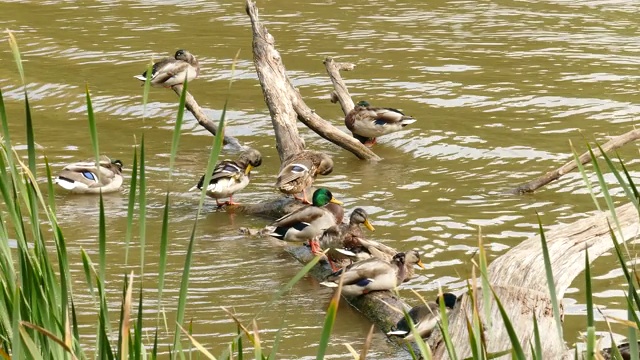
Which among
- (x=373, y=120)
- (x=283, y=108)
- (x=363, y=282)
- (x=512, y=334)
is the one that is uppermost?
(x=512, y=334)

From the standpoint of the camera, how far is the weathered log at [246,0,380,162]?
34.7 feet

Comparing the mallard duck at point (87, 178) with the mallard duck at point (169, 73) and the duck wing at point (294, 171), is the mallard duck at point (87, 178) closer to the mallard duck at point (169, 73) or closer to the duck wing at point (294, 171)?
the duck wing at point (294, 171)

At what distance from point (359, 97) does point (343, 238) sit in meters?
5.34

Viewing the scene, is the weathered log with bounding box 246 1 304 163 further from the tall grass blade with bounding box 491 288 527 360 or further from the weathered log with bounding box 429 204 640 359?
the tall grass blade with bounding box 491 288 527 360

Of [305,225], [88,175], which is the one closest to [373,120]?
[88,175]

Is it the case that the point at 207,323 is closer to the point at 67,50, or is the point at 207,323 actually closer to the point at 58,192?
the point at 58,192

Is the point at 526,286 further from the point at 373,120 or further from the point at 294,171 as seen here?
the point at 373,120

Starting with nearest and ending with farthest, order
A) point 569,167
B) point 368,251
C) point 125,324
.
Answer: point 125,324 → point 368,251 → point 569,167

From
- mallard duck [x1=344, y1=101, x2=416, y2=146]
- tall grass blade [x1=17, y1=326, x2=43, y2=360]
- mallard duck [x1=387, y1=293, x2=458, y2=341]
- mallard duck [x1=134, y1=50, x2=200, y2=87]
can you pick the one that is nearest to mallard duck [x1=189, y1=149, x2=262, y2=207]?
mallard duck [x1=344, y1=101, x2=416, y2=146]

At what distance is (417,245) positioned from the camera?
8.36m

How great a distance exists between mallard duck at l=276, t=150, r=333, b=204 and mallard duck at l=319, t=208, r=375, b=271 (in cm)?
124

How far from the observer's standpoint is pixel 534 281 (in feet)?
18.6

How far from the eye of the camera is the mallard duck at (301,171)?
955cm

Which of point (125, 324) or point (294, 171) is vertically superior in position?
point (125, 324)
